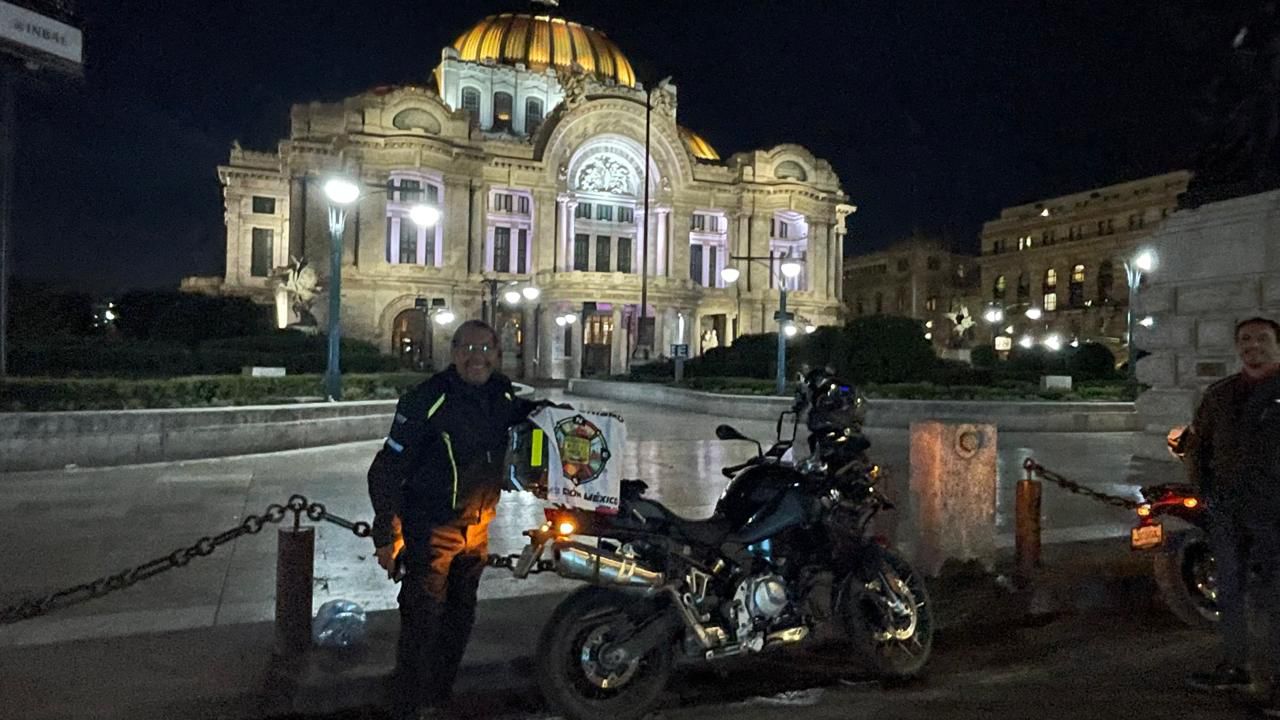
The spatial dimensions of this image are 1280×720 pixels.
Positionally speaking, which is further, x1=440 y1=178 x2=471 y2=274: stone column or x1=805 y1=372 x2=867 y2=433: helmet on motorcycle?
x1=440 y1=178 x2=471 y2=274: stone column

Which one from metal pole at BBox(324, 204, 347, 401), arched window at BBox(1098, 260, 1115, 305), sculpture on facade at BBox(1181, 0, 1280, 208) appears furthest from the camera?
arched window at BBox(1098, 260, 1115, 305)

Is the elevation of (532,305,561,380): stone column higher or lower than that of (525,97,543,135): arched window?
lower

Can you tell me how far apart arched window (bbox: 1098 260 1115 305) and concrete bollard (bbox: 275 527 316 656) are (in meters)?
78.8

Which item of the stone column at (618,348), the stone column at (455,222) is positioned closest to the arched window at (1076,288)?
the stone column at (618,348)

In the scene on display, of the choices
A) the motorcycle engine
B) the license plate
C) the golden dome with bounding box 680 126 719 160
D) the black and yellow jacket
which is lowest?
the motorcycle engine

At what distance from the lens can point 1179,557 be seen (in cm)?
655

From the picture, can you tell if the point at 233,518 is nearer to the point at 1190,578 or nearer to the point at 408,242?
the point at 1190,578

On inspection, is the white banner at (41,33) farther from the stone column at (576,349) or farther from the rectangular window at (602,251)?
the rectangular window at (602,251)

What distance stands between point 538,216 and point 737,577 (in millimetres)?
56768

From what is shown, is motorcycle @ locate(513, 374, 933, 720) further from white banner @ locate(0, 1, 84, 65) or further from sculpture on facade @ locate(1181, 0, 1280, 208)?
white banner @ locate(0, 1, 84, 65)

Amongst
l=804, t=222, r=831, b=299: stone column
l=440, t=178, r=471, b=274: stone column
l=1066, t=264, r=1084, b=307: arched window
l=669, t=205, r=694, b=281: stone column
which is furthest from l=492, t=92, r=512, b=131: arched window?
l=1066, t=264, r=1084, b=307: arched window

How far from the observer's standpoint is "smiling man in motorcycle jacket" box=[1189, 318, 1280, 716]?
16.2 ft

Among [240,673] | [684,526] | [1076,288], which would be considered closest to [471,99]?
[1076,288]

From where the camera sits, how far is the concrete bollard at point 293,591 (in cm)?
529
